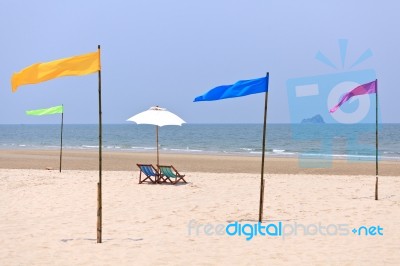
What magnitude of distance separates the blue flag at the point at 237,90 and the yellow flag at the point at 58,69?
2.25m

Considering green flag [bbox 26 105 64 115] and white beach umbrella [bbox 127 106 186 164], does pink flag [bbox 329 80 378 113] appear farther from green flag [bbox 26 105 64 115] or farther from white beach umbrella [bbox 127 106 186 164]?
green flag [bbox 26 105 64 115]

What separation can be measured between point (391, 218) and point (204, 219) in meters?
3.34

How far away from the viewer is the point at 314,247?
269 inches

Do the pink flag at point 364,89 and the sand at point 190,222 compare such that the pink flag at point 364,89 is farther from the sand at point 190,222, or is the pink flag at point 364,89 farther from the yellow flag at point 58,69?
the yellow flag at point 58,69

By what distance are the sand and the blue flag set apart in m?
2.15

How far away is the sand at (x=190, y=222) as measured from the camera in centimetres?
630

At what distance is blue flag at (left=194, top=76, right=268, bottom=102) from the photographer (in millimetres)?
8172

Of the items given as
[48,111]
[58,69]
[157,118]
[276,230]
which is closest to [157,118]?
[157,118]

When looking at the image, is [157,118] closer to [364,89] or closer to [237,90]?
[364,89]

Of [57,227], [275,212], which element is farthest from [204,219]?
[57,227]

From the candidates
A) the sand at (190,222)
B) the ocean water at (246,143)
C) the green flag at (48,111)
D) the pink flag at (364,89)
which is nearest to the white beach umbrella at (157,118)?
the sand at (190,222)

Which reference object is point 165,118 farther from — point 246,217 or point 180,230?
point 180,230

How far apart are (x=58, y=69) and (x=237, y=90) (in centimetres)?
298

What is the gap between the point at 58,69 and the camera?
21.5 feet
